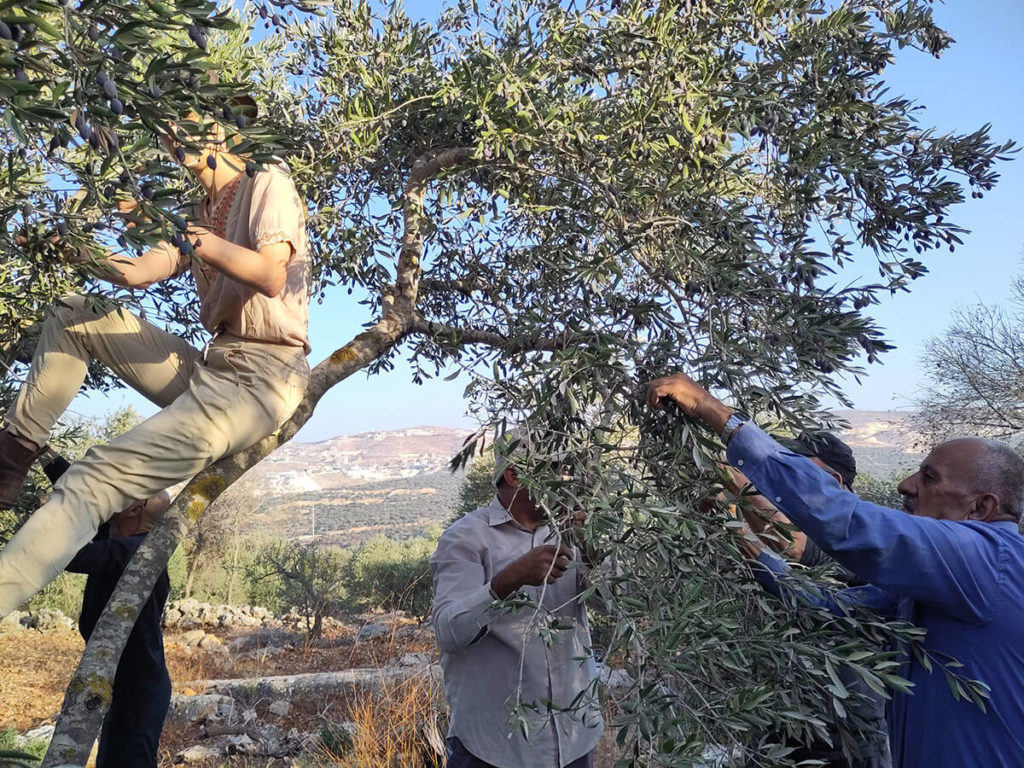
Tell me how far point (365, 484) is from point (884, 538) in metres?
97.9

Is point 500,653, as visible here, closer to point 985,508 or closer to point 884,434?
point 985,508

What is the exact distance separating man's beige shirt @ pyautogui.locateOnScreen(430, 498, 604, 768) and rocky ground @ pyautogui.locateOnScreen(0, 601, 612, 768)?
321 centimetres

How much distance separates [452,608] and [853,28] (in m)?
2.88

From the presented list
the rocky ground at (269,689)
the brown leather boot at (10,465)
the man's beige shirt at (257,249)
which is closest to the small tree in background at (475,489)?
the rocky ground at (269,689)

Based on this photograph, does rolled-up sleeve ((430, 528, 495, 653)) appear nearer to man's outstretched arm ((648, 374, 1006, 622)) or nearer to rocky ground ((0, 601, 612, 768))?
man's outstretched arm ((648, 374, 1006, 622))

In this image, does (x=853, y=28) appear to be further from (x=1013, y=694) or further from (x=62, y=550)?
(x=62, y=550)

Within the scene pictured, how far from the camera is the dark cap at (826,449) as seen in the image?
248 cm

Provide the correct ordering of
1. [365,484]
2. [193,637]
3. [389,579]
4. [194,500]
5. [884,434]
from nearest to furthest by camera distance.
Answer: [194,500]
[193,637]
[389,579]
[884,434]
[365,484]

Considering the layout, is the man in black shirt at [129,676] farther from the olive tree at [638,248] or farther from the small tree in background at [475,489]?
the small tree in background at [475,489]

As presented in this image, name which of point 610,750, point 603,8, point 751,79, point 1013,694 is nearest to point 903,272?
point 751,79

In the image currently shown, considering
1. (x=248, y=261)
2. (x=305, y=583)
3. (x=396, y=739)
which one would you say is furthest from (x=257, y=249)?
(x=305, y=583)

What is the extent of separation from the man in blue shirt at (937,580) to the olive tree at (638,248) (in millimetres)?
140

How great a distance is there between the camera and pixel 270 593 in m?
23.3

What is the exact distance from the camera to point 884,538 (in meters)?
2.19
